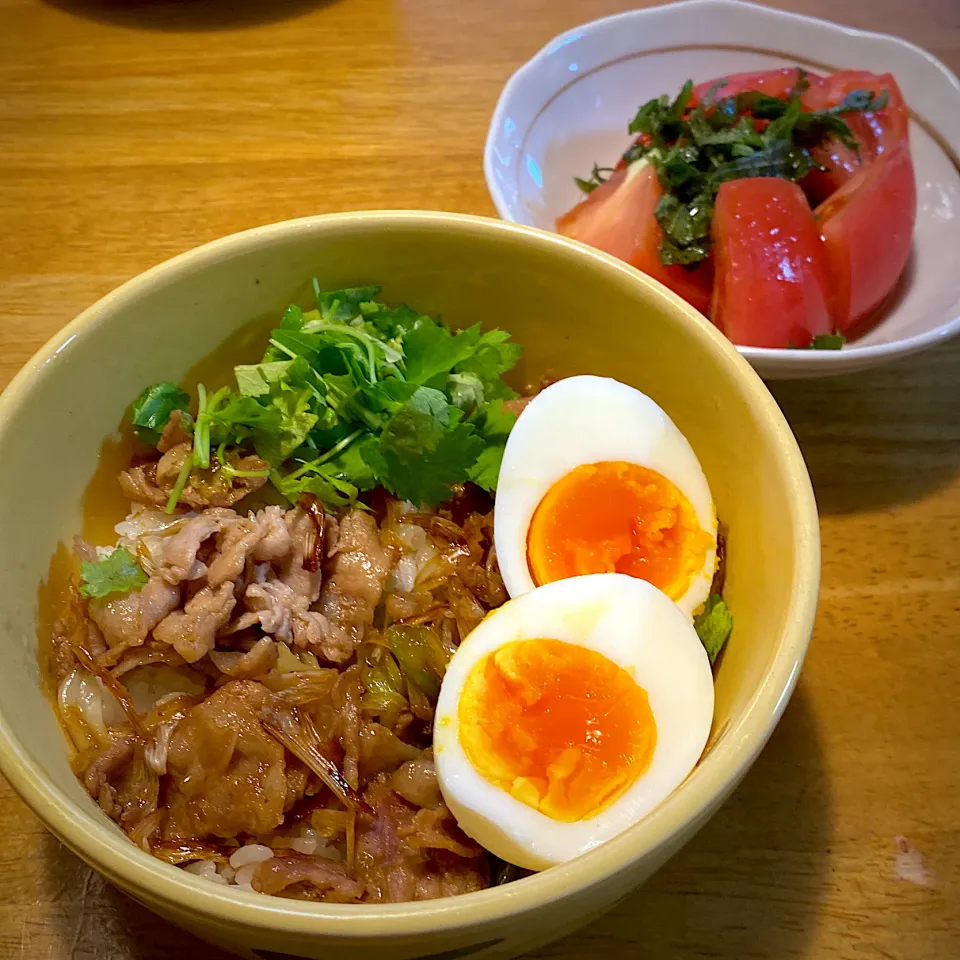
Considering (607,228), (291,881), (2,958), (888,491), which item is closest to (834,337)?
(888,491)

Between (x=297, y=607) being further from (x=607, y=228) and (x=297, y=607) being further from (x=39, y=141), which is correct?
(x=39, y=141)

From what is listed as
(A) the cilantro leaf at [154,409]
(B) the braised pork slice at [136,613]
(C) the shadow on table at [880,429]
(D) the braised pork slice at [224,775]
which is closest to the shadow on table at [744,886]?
(D) the braised pork slice at [224,775]

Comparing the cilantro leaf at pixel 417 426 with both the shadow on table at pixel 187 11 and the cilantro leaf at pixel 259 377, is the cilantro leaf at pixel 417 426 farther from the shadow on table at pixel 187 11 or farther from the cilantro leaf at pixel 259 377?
the shadow on table at pixel 187 11

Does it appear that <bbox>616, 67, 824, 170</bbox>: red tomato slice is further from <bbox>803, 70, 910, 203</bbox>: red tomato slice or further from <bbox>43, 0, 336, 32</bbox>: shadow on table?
<bbox>43, 0, 336, 32</bbox>: shadow on table

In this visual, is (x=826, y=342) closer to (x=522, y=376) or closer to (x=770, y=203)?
(x=770, y=203)

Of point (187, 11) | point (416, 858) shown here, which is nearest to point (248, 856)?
point (416, 858)

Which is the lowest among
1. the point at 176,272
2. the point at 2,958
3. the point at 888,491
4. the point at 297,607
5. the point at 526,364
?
the point at 2,958
